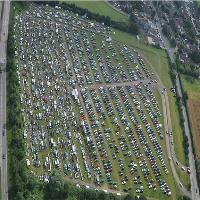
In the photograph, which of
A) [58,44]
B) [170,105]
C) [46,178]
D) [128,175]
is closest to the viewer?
[46,178]

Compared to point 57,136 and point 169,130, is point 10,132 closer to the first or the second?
point 57,136

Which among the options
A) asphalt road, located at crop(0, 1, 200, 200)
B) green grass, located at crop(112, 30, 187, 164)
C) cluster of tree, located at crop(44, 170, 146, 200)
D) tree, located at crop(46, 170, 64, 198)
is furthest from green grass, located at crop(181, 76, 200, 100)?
tree, located at crop(46, 170, 64, 198)

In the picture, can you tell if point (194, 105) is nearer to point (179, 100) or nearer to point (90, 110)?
point (179, 100)

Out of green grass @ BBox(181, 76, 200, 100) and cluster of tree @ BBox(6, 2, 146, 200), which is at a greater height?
green grass @ BBox(181, 76, 200, 100)

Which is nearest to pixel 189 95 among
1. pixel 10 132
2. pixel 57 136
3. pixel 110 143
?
pixel 110 143

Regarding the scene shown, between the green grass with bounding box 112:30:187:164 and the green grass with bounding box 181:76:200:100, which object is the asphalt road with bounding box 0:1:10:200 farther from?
the green grass with bounding box 181:76:200:100

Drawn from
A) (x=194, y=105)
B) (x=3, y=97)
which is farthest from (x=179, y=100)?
(x=3, y=97)
